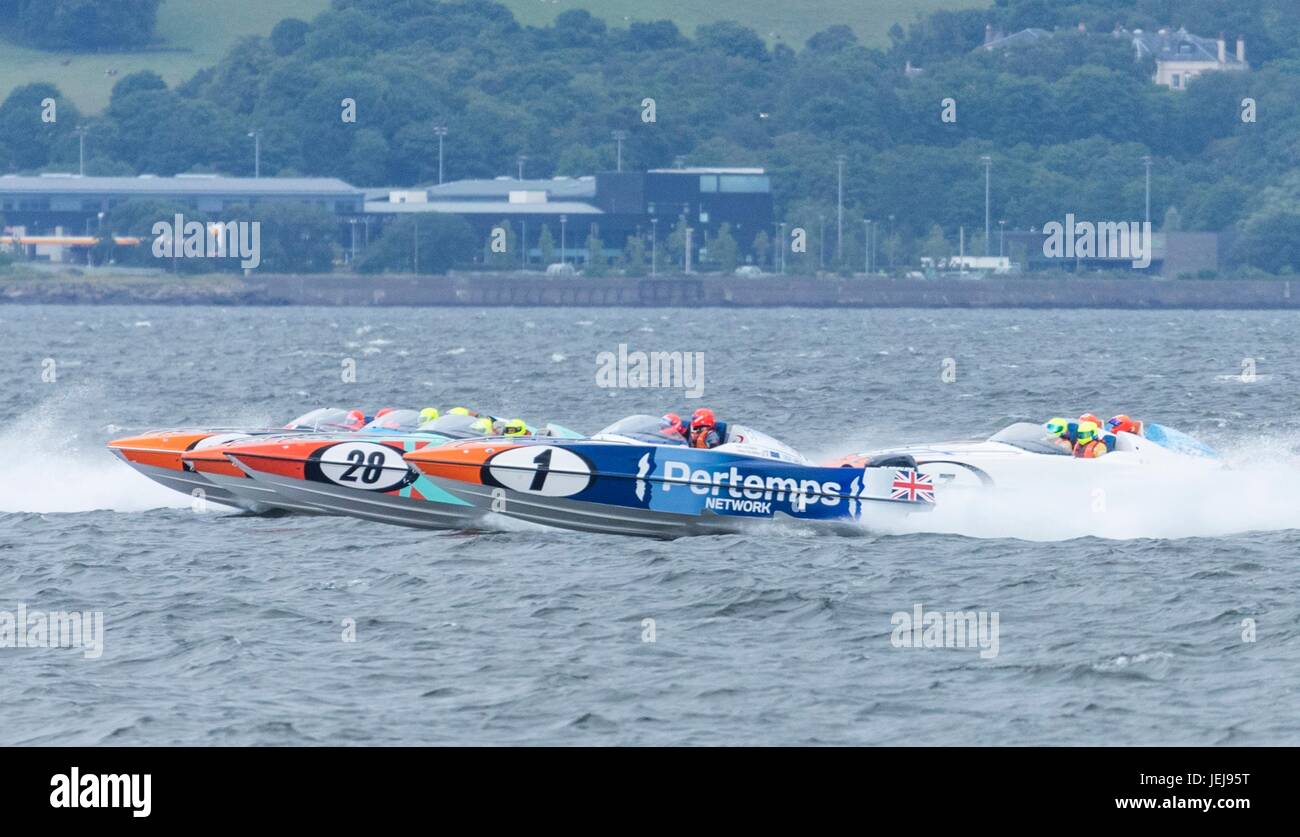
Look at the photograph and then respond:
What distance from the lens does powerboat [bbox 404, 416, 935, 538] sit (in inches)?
867

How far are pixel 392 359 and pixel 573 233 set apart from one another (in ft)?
278

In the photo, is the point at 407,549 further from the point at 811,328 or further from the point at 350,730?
the point at 811,328

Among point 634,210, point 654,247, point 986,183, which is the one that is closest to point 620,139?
point 634,210

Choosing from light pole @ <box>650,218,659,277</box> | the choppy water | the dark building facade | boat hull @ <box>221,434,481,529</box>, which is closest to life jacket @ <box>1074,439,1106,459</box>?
the choppy water

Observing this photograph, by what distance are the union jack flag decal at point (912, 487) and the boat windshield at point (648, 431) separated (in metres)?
2.23

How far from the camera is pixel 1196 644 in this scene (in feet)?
55.9

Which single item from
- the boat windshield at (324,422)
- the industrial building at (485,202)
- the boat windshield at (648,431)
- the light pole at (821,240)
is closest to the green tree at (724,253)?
the industrial building at (485,202)

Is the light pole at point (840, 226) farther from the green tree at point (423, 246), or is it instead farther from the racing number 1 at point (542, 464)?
the racing number 1 at point (542, 464)

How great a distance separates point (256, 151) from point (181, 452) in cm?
15570

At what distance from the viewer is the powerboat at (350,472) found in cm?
2305

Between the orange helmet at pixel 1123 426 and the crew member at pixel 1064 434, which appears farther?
the orange helmet at pixel 1123 426

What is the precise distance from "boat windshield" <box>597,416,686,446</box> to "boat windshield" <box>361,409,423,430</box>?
2.78 meters
